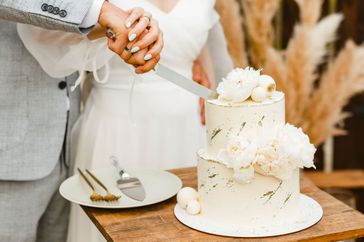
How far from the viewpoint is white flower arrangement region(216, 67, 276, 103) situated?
1.61 m

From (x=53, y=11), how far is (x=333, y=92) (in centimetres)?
183

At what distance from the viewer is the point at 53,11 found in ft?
5.90

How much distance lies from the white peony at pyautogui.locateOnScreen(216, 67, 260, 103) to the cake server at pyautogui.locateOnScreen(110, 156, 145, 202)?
36 centimetres

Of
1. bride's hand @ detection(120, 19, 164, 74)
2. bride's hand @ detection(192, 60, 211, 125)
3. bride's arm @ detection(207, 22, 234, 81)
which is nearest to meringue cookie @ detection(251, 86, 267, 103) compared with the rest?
bride's hand @ detection(120, 19, 164, 74)

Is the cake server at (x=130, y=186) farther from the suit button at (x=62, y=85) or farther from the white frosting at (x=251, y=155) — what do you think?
the suit button at (x=62, y=85)

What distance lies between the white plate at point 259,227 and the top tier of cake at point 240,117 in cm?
16

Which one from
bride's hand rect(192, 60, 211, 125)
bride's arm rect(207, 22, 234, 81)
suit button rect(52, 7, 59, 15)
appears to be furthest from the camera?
bride's arm rect(207, 22, 234, 81)

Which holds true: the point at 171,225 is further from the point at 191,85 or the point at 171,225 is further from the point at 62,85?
the point at 62,85

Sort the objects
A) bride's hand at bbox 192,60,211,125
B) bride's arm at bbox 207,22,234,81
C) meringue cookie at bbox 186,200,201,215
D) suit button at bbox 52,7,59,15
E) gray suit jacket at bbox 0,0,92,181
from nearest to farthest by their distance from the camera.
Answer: meringue cookie at bbox 186,200,201,215 < suit button at bbox 52,7,59,15 < gray suit jacket at bbox 0,0,92,181 < bride's hand at bbox 192,60,211,125 < bride's arm at bbox 207,22,234,81

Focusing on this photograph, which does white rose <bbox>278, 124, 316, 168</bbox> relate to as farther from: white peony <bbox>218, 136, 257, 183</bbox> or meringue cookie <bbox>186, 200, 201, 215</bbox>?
meringue cookie <bbox>186, 200, 201, 215</bbox>

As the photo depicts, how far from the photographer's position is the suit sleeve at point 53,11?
1782 mm

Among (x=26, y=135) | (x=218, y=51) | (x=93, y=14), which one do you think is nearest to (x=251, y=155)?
(x=93, y=14)

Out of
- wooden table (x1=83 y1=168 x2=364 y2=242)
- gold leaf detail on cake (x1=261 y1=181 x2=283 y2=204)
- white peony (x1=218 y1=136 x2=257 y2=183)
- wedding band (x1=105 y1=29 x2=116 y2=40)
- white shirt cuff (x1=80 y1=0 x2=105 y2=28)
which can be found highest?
white shirt cuff (x1=80 y1=0 x2=105 y2=28)

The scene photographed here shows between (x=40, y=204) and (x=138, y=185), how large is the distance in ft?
1.79
